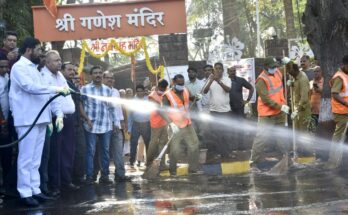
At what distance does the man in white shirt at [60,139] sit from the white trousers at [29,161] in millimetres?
386

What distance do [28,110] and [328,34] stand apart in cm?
601

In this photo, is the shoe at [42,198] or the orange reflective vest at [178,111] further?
the orange reflective vest at [178,111]

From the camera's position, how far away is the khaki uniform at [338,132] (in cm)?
988

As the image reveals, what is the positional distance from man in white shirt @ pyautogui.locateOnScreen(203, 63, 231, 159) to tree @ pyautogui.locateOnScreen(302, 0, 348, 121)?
6.27 ft

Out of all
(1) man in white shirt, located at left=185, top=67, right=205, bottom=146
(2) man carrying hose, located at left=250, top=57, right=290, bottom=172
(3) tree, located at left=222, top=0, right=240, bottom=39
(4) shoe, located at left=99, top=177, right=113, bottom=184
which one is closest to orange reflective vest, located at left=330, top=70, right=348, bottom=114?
(2) man carrying hose, located at left=250, top=57, right=290, bottom=172

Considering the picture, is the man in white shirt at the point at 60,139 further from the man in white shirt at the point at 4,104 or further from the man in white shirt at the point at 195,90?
the man in white shirt at the point at 195,90

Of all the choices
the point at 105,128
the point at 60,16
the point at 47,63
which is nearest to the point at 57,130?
the point at 47,63

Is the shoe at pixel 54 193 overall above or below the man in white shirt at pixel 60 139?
below

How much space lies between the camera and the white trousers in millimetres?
7422

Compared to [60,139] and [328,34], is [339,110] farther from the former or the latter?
[60,139]

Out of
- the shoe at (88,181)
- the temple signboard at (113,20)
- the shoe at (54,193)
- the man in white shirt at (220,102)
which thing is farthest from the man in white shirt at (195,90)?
the shoe at (54,193)

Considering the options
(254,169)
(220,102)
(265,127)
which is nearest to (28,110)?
(254,169)

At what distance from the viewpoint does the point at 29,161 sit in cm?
748

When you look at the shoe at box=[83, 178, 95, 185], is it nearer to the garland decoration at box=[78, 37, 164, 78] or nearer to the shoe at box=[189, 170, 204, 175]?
the shoe at box=[189, 170, 204, 175]
